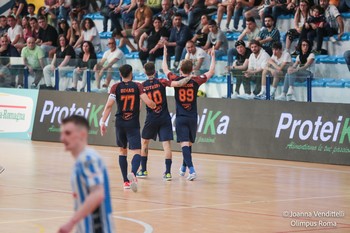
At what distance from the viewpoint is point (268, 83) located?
21812 millimetres

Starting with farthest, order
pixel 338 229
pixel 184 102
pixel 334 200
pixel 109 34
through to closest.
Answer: pixel 109 34 → pixel 184 102 → pixel 334 200 → pixel 338 229

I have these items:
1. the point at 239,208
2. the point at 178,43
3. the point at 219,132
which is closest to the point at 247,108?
the point at 219,132

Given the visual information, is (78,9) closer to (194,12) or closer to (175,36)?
→ (194,12)

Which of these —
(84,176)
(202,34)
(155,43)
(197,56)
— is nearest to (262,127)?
(197,56)

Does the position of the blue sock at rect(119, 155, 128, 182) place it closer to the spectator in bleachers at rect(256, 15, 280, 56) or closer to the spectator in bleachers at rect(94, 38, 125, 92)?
the spectator in bleachers at rect(94, 38, 125, 92)

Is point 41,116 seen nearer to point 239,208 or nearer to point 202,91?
→ point 202,91

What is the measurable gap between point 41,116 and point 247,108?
7133 millimetres

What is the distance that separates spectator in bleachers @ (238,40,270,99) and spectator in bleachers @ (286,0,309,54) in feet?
5.55

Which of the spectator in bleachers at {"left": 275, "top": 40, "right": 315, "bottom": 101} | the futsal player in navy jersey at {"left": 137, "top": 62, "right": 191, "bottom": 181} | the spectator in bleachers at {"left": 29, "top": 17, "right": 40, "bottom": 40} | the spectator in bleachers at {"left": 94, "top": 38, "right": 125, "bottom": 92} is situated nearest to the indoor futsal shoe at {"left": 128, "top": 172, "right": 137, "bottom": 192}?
the futsal player in navy jersey at {"left": 137, "top": 62, "right": 191, "bottom": 181}

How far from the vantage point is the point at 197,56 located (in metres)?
24.3

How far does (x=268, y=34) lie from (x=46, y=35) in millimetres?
9050

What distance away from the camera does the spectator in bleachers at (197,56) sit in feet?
77.6

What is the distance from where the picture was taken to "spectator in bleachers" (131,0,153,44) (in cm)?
2878

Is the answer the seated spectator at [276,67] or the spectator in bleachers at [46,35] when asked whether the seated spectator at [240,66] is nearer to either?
the seated spectator at [276,67]
